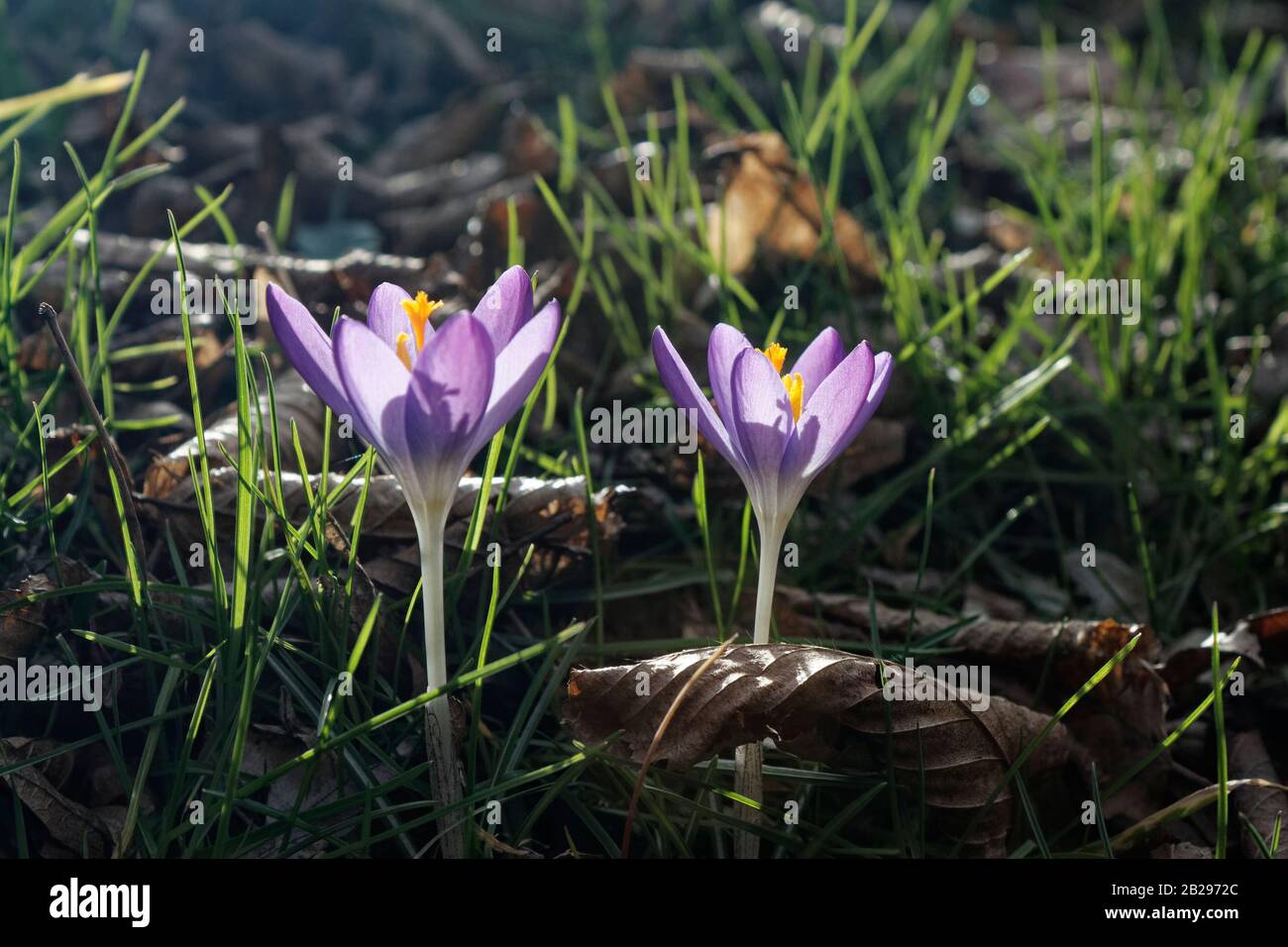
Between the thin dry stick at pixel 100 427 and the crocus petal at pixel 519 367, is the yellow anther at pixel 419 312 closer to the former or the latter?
the crocus petal at pixel 519 367

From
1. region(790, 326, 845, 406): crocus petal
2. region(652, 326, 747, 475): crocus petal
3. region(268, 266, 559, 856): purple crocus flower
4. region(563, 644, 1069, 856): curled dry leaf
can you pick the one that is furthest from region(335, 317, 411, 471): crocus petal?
region(790, 326, 845, 406): crocus petal

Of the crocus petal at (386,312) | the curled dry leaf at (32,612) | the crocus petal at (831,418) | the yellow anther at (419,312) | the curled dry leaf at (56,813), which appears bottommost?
Answer: the curled dry leaf at (56,813)

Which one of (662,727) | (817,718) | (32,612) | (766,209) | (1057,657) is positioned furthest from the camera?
(766,209)

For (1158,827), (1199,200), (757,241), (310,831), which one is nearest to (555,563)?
(310,831)

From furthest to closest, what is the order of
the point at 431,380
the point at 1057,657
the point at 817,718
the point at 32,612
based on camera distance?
the point at 1057,657
the point at 32,612
the point at 817,718
the point at 431,380

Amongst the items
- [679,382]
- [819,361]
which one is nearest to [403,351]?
[679,382]

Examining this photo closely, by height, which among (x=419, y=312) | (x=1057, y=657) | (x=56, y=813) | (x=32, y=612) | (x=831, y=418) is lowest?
(x=56, y=813)

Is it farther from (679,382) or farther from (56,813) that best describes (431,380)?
(56,813)

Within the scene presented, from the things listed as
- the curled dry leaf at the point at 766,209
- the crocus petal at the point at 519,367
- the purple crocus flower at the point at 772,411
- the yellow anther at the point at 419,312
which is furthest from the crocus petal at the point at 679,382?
the curled dry leaf at the point at 766,209
